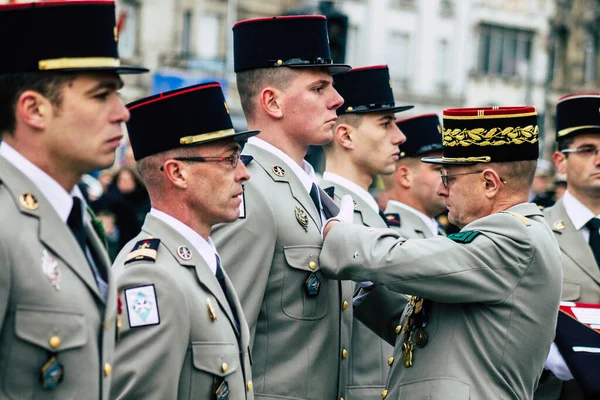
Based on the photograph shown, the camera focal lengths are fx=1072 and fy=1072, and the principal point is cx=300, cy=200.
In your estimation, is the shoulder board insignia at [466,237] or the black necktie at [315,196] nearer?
the shoulder board insignia at [466,237]

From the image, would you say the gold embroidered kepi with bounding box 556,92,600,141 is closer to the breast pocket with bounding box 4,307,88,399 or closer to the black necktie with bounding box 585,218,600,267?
the black necktie with bounding box 585,218,600,267

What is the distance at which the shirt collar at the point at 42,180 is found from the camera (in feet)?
10.9

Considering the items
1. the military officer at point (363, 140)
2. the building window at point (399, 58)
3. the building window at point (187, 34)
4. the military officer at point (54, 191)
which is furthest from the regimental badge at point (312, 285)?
the building window at point (399, 58)

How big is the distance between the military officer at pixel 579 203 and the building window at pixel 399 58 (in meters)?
34.6

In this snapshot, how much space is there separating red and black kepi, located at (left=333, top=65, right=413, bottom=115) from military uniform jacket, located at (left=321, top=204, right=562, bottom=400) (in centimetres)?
209

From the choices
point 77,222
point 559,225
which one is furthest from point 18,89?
point 559,225

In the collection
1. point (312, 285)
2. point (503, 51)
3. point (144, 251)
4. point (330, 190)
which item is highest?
point (144, 251)

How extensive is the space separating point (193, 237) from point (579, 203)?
3635mm

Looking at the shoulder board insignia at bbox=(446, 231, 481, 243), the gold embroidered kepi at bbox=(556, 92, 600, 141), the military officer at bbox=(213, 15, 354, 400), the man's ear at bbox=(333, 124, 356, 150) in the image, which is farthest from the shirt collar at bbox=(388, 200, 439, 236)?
the shoulder board insignia at bbox=(446, 231, 481, 243)

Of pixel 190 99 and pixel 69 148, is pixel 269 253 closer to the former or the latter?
pixel 190 99

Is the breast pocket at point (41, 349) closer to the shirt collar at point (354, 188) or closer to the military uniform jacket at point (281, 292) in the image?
the military uniform jacket at point (281, 292)

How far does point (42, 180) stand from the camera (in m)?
3.35

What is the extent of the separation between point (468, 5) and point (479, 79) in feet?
10.0

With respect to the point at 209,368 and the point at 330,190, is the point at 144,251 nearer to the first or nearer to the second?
the point at 209,368
